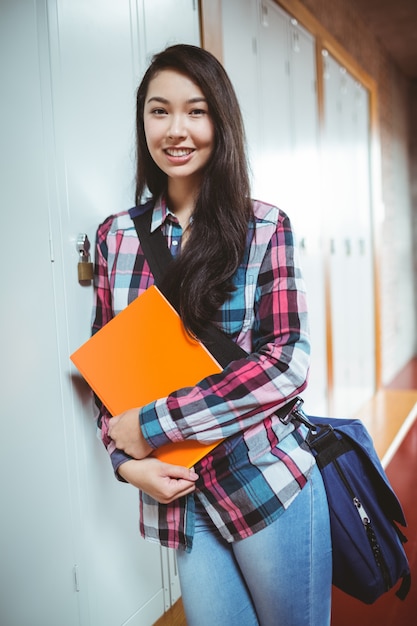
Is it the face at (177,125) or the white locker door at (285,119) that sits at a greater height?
the white locker door at (285,119)

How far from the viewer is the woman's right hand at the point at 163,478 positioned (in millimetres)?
985

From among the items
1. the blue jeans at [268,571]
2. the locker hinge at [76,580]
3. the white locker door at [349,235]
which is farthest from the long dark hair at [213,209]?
the white locker door at [349,235]

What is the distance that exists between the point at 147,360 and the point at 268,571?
439 mm

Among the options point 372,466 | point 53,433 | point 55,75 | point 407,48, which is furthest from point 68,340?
point 407,48

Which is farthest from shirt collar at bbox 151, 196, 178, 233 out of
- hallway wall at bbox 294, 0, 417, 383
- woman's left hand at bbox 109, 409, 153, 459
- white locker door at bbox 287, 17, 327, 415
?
hallway wall at bbox 294, 0, 417, 383

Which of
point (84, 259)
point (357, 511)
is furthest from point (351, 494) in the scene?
point (84, 259)

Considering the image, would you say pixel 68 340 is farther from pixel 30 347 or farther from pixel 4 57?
pixel 4 57

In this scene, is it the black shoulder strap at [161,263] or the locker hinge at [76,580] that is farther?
the locker hinge at [76,580]

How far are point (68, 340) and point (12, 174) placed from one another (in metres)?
0.44

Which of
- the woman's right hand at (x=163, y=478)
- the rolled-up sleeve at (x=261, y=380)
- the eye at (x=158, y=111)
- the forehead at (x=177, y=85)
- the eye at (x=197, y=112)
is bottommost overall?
the woman's right hand at (x=163, y=478)

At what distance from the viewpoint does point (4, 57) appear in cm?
132

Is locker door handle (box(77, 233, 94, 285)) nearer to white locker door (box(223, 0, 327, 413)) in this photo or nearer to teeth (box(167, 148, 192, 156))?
teeth (box(167, 148, 192, 156))

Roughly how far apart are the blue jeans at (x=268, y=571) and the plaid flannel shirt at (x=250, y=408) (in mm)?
32

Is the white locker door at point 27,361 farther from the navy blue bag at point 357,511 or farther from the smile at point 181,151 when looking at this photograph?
the navy blue bag at point 357,511
